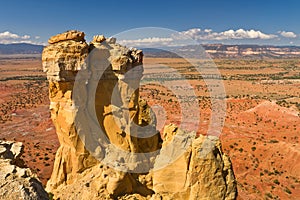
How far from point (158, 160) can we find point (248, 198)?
41.6 feet

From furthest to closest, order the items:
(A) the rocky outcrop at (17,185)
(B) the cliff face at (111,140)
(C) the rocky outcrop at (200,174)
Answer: (B) the cliff face at (111,140) → (C) the rocky outcrop at (200,174) → (A) the rocky outcrop at (17,185)

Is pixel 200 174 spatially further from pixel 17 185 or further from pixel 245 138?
pixel 245 138

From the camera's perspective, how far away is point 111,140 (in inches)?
497

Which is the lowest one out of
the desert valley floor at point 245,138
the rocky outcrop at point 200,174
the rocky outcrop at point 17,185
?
the desert valley floor at point 245,138

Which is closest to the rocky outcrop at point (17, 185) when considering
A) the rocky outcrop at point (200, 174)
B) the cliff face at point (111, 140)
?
the cliff face at point (111, 140)

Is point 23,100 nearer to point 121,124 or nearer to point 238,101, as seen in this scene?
point 238,101

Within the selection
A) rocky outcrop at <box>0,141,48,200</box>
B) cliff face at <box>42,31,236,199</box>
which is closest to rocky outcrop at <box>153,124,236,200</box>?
cliff face at <box>42,31,236,199</box>

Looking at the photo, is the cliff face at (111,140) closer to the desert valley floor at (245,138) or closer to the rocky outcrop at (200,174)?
the rocky outcrop at (200,174)

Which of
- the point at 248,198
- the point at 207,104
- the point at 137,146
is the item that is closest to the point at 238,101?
the point at 207,104

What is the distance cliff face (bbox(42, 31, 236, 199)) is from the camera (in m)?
10.7

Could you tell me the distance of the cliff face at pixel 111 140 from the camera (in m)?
10.7

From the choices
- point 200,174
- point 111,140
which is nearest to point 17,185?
point 200,174

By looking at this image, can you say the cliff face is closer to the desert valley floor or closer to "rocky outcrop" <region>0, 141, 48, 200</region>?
"rocky outcrop" <region>0, 141, 48, 200</region>

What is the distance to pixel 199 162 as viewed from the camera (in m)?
10.6
